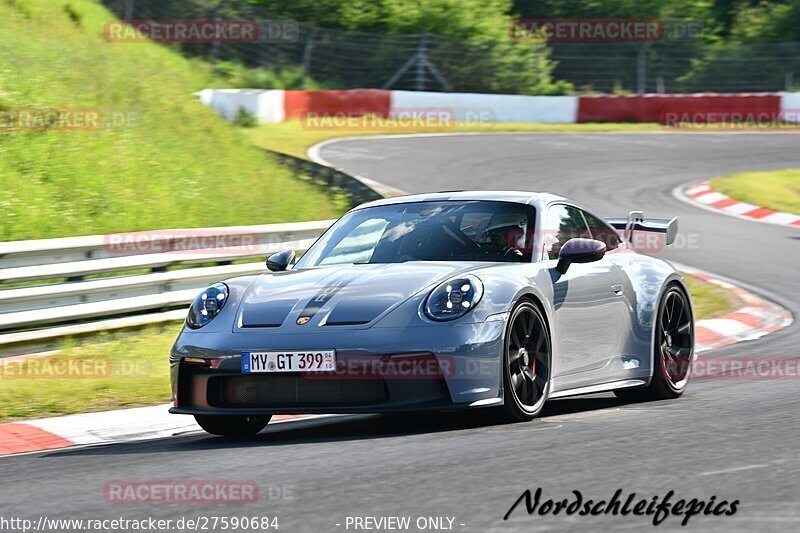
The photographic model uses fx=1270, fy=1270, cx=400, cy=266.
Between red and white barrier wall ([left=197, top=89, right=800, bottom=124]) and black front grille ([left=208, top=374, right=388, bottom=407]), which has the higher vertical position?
black front grille ([left=208, top=374, right=388, bottom=407])

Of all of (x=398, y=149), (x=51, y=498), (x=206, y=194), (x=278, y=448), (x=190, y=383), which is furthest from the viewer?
(x=398, y=149)

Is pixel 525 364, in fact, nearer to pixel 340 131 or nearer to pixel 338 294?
pixel 338 294

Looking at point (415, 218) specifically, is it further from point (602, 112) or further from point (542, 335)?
point (602, 112)

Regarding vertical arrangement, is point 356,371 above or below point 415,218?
below

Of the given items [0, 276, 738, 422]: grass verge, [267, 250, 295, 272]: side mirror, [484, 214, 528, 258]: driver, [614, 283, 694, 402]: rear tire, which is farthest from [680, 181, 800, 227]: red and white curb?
[267, 250, 295, 272]: side mirror

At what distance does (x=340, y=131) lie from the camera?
91.1 ft

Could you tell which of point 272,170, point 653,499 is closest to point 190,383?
point 653,499

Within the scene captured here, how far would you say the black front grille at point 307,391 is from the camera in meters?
5.75

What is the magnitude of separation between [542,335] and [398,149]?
17935 mm

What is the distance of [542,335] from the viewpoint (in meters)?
6.38

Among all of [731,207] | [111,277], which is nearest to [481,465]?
[111,277]

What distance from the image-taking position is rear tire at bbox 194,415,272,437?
6.47m

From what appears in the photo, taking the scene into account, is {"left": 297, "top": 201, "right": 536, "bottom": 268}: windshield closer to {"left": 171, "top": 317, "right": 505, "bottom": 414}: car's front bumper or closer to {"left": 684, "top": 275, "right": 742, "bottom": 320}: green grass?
{"left": 171, "top": 317, "right": 505, "bottom": 414}: car's front bumper

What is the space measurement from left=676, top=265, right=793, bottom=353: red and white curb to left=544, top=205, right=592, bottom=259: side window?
3127 mm
